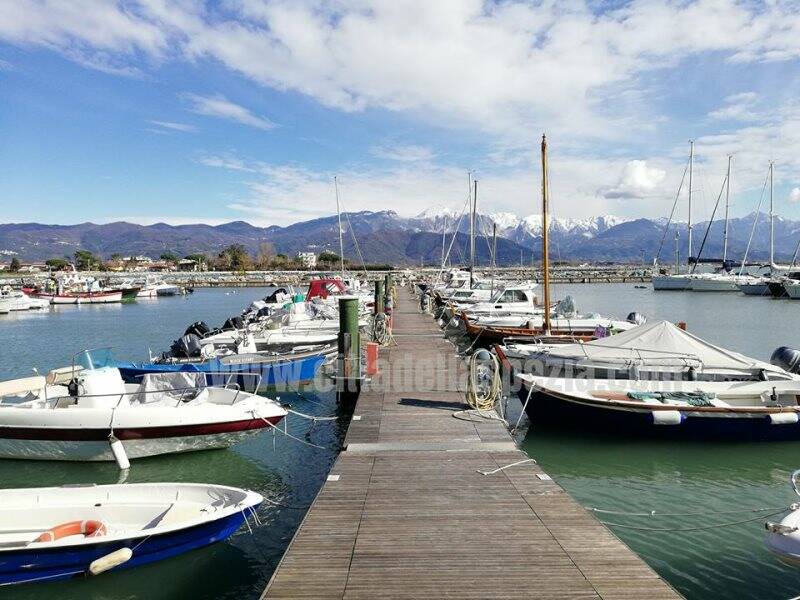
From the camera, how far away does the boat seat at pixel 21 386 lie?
13.4 metres

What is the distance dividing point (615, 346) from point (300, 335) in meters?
13.0

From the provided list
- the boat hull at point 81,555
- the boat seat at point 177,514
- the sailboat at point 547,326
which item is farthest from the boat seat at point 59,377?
the sailboat at point 547,326

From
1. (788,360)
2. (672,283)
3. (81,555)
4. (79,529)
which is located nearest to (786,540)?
(81,555)

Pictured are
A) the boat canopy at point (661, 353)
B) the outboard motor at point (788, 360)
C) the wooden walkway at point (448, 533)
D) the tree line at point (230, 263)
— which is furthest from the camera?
the tree line at point (230, 263)

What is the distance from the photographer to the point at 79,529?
7.84m

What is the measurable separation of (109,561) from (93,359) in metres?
6.81

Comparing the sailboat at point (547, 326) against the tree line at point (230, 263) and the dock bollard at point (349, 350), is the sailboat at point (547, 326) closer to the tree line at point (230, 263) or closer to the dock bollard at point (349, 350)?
the dock bollard at point (349, 350)

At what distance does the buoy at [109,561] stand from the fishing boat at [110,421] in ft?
15.3

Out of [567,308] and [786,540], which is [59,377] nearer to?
[786,540]

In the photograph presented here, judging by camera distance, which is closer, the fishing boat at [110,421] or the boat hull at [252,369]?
the fishing boat at [110,421]

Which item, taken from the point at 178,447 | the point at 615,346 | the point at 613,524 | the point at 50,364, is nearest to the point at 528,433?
the point at 615,346

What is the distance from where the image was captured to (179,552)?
26.1 feet

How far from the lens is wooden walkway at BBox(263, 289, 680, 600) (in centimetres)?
550

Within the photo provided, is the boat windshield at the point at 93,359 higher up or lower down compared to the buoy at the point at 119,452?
higher up
